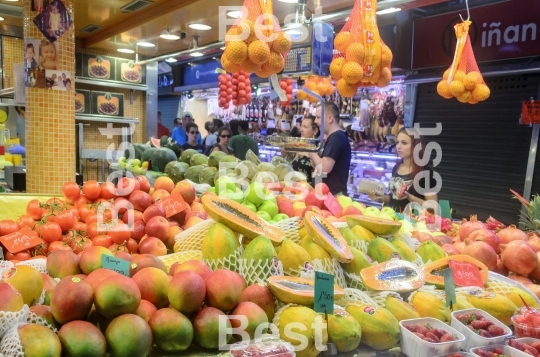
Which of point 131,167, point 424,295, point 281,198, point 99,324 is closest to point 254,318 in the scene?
point 99,324

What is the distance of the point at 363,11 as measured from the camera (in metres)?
3.28

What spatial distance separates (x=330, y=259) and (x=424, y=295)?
386 millimetres

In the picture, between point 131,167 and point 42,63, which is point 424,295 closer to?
point 42,63

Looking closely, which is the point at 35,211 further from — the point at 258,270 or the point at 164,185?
the point at 258,270

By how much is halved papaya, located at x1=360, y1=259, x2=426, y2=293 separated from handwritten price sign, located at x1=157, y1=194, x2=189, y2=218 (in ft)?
3.98

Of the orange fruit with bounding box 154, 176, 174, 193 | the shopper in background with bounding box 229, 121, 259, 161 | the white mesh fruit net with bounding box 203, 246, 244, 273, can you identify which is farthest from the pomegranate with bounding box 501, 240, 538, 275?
the shopper in background with bounding box 229, 121, 259, 161

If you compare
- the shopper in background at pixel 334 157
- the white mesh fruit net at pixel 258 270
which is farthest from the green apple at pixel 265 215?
the shopper in background at pixel 334 157

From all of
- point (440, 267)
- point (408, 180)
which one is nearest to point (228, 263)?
point (440, 267)

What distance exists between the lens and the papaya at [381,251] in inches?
81.0

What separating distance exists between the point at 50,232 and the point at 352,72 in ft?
7.27

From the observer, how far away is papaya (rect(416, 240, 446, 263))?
7.54 ft

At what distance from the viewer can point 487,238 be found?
8.70 ft

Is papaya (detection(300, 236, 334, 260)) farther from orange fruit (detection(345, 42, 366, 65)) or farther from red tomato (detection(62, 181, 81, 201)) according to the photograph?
orange fruit (detection(345, 42, 366, 65))

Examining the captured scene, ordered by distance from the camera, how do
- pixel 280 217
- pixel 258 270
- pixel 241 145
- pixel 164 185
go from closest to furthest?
pixel 258 270
pixel 280 217
pixel 164 185
pixel 241 145
